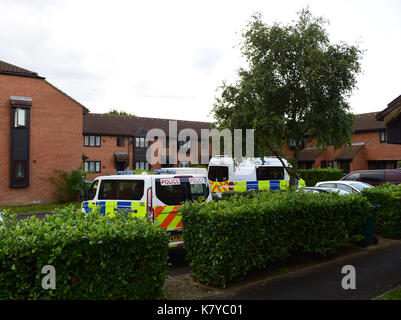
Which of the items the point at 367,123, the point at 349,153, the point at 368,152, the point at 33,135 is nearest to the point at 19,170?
the point at 33,135

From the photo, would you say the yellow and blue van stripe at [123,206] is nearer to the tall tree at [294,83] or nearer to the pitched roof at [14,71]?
the tall tree at [294,83]

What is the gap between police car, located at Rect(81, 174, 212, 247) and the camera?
793 centimetres

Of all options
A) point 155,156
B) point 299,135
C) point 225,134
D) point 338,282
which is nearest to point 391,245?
point 338,282

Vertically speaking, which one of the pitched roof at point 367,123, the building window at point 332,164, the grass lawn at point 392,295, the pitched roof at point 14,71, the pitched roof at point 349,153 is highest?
the pitched roof at point 14,71

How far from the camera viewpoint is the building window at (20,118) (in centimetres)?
2105

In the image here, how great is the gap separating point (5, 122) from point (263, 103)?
1650 centimetres

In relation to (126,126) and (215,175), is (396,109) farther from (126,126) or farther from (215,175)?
(126,126)

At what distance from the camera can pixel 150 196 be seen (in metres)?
7.91

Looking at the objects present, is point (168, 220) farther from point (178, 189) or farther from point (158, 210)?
point (178, 189)

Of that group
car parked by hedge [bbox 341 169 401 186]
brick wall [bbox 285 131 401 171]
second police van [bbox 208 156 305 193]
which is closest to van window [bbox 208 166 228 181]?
second police van [bbox 208 156 305 193]

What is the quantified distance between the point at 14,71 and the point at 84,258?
20594mm

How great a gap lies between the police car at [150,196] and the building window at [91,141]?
31.2m

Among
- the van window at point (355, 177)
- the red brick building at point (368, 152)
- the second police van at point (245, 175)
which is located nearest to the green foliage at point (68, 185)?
the second police van at point (245, 175)

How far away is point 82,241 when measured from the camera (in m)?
4.45
